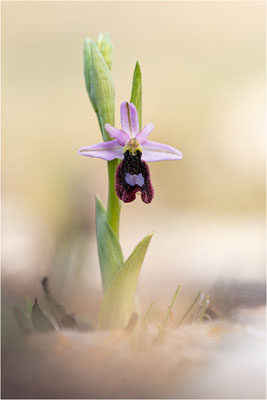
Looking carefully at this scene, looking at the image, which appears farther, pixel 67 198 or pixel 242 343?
pixel 67 198

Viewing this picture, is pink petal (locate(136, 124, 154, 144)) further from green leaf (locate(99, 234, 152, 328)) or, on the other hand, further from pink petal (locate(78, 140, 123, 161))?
green leaf (locate(99, 234, 152, 328))

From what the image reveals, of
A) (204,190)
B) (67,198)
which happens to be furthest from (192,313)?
(204,190)

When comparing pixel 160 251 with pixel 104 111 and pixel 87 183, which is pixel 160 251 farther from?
pixel 104 111

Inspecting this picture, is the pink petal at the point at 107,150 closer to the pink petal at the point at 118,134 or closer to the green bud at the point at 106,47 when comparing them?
the pink petal at the point at 118,134

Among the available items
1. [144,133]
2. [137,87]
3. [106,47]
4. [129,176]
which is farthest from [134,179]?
[106,47]

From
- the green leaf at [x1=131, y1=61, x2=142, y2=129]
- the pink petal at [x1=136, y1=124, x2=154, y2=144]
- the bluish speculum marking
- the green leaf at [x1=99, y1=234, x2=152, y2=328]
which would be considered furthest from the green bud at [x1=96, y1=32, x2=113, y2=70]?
the green leaf at [x1=99, y1=234, x2=152, y2=328]

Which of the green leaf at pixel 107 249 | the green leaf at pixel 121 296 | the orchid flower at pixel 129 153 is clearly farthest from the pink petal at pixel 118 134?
the green leaf at pixel 121 296
